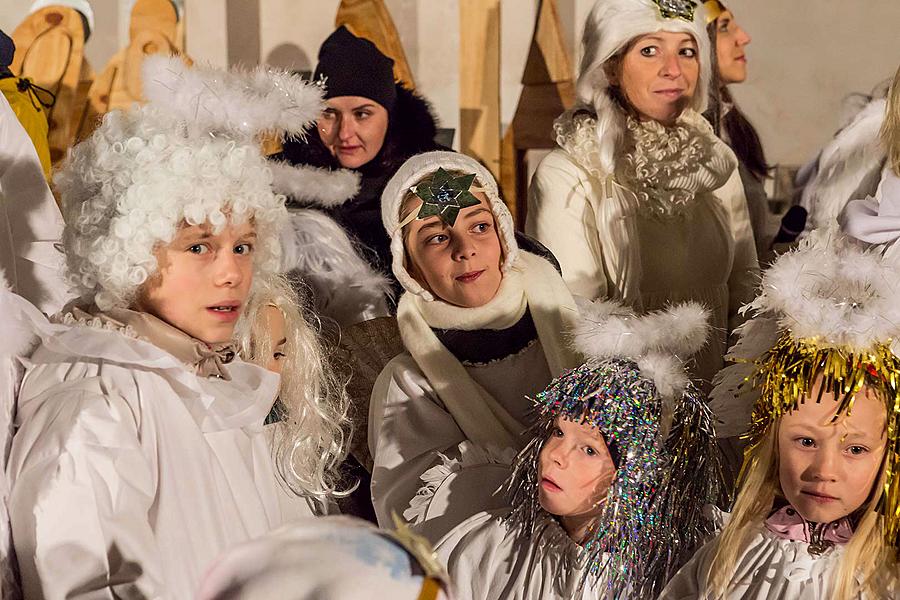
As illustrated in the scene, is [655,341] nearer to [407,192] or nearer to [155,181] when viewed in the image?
[407,192]

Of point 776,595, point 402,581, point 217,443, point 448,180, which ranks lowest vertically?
point 776,595

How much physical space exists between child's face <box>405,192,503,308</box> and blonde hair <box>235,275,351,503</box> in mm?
340

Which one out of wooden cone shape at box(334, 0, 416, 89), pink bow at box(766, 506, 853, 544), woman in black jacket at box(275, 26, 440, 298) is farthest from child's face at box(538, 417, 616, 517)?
wooden cone shape at box(334, 0, 416, 89)

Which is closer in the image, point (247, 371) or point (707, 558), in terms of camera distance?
point (707, 558)

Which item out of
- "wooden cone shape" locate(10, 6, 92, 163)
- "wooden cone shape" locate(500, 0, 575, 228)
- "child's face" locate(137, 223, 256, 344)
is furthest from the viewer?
"wooden cone shape" locate(500, 0, 575, 228)

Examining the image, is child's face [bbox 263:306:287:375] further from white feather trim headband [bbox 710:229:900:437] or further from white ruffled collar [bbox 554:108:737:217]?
white ruffled collar [bbox 554:108:737:217]

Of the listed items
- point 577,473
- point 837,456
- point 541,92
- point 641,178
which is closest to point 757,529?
point 837,456

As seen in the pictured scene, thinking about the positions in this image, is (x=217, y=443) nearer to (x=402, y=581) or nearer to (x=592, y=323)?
(x=592, y=323)

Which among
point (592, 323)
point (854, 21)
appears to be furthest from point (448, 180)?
point (854, 21)

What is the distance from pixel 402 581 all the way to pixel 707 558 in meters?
1.08

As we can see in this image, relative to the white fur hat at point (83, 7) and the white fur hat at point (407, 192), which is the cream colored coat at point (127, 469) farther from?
the white fur hat at point (83, 7)

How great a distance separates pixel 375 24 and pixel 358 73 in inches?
52.9

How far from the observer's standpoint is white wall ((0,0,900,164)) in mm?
6031

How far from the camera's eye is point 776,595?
7.77 feet
